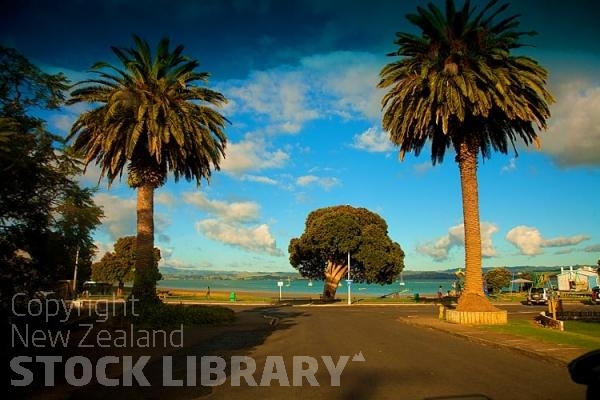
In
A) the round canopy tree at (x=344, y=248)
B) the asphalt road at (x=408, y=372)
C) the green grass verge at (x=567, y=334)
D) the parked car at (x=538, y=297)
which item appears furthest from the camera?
the round canopy tree at (x=344, y=248)

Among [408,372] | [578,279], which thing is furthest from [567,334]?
[578,279]

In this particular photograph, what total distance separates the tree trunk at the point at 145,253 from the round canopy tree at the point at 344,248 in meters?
33.9

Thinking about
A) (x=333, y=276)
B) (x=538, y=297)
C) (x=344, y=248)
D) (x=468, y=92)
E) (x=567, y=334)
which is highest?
(x=468, y=92)

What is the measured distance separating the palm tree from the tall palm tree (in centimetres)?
1033

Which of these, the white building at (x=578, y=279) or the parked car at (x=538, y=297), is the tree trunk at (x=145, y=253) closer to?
the parked car at (x=538, y=297)

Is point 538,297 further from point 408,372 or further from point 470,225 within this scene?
point 408,372

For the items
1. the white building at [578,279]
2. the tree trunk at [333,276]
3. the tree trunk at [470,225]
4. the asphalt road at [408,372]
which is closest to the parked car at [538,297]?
the tree trunk at [333,276]

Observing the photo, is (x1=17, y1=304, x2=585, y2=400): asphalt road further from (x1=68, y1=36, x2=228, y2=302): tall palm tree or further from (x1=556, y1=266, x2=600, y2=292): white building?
(x1=556, y1=266, x2=600, y2=292): white building

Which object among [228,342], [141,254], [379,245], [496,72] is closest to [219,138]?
[141,254]

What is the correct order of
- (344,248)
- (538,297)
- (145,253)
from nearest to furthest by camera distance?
(145,253)
(538,297)
(344,248)

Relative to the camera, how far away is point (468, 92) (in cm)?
2350

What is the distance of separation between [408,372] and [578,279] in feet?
270

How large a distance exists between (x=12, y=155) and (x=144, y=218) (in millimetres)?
13644

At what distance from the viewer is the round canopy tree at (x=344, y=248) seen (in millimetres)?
56031
